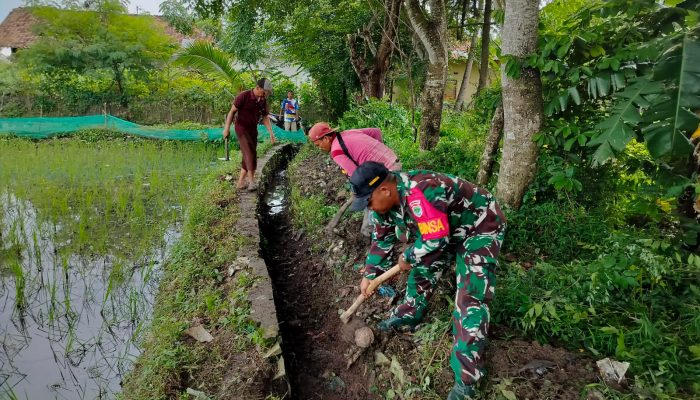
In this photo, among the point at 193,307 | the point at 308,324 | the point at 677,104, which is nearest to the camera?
the point at 677,104

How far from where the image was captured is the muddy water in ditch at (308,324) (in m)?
2.63

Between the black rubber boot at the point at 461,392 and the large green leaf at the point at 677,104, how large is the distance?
4.67ft

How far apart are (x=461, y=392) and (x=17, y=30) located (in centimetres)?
2649

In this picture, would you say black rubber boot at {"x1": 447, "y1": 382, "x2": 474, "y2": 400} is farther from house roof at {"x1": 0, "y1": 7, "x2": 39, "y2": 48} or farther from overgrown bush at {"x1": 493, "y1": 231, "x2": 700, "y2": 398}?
house roof at {"x1": 0, "y1": 7, "x2": 39, "y2": 48}

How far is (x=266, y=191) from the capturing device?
24.0ft

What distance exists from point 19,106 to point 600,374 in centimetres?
1785

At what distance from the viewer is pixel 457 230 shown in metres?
2.29

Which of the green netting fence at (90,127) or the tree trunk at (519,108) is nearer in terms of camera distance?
the tree trunk at (519,108)

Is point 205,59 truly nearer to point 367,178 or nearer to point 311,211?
point 311,211

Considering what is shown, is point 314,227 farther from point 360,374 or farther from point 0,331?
point 0,331

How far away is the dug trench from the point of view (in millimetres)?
2107

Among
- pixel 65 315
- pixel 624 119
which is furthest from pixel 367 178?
pixel 65 315

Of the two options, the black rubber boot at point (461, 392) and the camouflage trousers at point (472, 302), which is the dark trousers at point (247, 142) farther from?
the black rubber boot at point (461, 392)

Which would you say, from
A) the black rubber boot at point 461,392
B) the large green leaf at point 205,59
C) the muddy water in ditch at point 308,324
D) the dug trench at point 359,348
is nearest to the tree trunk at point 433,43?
the dug trench at point 359,348
